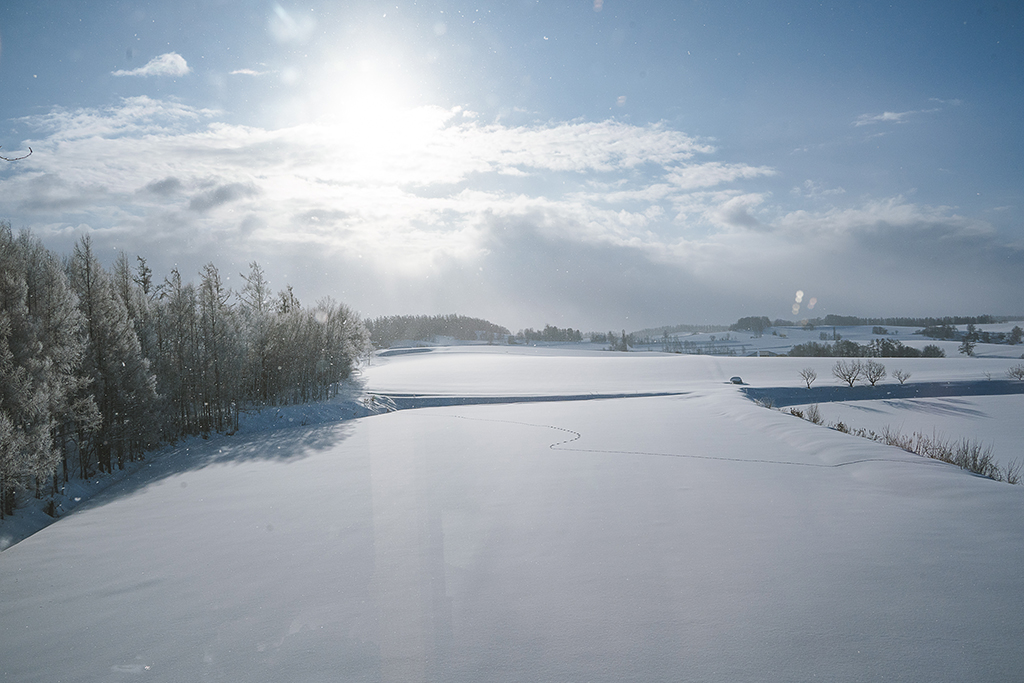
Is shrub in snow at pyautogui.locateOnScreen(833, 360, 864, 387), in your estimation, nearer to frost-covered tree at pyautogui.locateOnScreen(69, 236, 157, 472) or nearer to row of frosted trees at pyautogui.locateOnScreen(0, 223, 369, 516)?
row of frosted trees at pyautogui.locateOnScreen(0, 223, 369, 516)

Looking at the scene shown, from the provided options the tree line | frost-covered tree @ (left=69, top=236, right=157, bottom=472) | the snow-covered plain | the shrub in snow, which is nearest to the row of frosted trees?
frost-covered tree @ (left=69, top=236, right=157, bottom=472)

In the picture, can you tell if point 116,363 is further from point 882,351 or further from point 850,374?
point 882,351

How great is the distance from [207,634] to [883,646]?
4.51 metres

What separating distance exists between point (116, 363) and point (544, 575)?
14.1 m

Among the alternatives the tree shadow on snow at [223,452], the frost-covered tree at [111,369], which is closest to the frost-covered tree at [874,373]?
the tree shadow on snow at [223,452]

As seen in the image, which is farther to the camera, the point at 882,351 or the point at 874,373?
the point at 882,351

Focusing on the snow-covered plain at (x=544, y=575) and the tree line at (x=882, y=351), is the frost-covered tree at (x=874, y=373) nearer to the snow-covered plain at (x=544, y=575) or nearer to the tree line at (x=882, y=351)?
the snow-covered plain at (x=544, y=575)

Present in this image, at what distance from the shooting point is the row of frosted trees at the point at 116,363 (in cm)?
892

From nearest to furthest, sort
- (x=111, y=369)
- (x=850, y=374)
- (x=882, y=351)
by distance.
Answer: (x=111, y=369) → (x=850, y=374) → (x=882, y=351)

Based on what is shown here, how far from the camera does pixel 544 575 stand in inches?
170

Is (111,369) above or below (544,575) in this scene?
above

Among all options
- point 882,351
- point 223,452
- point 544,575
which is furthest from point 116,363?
point 882,351

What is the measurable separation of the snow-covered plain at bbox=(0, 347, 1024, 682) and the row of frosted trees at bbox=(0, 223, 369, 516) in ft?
8.02

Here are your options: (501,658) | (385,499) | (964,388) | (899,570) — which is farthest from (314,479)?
(964,388)
